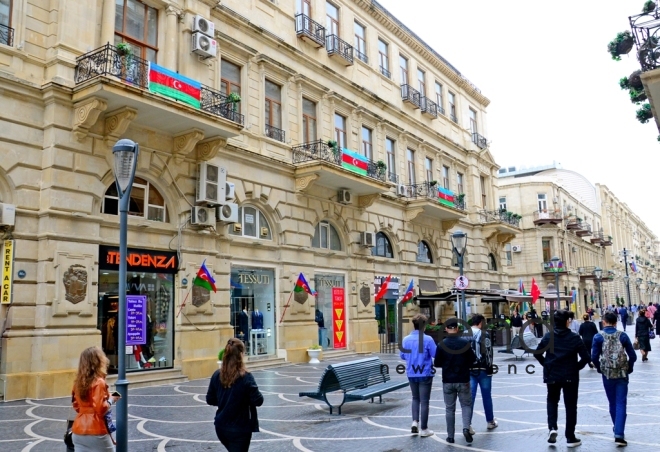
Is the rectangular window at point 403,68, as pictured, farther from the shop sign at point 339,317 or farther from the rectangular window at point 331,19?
the shop sign at point 339,317

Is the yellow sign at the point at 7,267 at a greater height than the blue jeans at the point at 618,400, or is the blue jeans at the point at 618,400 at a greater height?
the yellow sign at the point at 7,267

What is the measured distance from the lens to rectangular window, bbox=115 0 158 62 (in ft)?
55.3

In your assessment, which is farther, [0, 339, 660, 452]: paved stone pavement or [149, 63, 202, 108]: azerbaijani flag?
[149, 63, 202, 108]: azerbaijani flag

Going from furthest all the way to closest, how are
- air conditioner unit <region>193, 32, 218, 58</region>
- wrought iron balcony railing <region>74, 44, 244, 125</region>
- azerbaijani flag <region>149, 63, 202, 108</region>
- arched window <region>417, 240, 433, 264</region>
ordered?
arched window <region>417, 240, 433, 264</region> < air conditioner unit <region>193, 32, 218, 58</region> < azerbaijani flag <region>149, 63, 202, 108</region> < wrought iron balcony railing <region>74, 44, 244, 125</region>

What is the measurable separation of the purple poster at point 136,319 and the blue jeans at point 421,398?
30.5ft

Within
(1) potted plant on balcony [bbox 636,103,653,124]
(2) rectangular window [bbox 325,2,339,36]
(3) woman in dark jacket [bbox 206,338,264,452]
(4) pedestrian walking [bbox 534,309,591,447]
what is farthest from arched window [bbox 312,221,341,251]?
(3) woman in dark jacket [bbox 206,338,264,452]

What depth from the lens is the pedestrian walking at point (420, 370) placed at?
9180 millimetres

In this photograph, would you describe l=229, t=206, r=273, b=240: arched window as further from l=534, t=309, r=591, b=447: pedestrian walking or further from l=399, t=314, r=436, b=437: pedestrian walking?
l=534, t=309, r=591, b=447: pedestrian walking

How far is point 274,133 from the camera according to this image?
21906 millimetres

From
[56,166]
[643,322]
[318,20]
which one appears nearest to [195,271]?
[56,166]

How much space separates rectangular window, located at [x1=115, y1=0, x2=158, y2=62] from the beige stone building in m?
0.05

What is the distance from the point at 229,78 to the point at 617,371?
52.3 ft

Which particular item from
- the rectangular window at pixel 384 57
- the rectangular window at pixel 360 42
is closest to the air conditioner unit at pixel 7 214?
the rectangular window at pixel 360 42

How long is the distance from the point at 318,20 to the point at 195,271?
12.9 m
